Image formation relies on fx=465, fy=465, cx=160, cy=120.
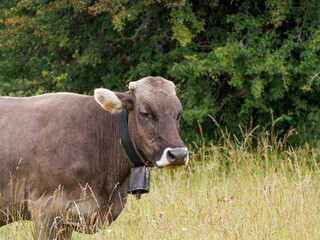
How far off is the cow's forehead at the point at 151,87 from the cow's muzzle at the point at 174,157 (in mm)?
616

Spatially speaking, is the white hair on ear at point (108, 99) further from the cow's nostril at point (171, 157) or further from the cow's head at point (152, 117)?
the cow's nostril at point (171, 157)

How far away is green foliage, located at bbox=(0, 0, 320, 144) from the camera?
266 inches

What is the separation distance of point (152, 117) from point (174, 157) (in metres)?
0.48

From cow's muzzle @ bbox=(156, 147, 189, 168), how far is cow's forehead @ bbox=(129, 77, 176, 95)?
62 cm

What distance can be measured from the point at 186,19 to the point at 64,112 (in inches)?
126

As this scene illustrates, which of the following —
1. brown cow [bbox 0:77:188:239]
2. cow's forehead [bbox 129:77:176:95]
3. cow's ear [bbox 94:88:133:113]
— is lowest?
brown cow [bbox 0:77:188:239]

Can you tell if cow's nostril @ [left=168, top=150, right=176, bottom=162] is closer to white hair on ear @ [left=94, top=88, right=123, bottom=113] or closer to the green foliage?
white hair on ear @ [left=94, top=88, right=123, bottom=113]

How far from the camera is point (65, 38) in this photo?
23.8 ft

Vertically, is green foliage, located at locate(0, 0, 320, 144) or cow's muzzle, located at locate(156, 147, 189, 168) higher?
→ green foliage, located at locate(0, 0, 320, 144)

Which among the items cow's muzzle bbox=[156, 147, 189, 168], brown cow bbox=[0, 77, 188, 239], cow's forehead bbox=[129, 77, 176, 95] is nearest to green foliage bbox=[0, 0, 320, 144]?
cow's forehead bbox=[129, 77, 176, 95]

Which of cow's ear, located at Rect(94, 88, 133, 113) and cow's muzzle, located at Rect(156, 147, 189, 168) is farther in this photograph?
cow's ear, located at Rect(94, 88, 133, 113)

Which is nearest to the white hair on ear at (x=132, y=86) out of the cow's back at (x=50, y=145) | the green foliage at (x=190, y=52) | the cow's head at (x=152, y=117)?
the cow's head at (x=152, y=117)

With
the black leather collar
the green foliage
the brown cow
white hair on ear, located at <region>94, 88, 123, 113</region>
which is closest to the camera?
the brown cow

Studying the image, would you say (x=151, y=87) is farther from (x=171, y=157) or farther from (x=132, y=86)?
(x=171, y=157)
